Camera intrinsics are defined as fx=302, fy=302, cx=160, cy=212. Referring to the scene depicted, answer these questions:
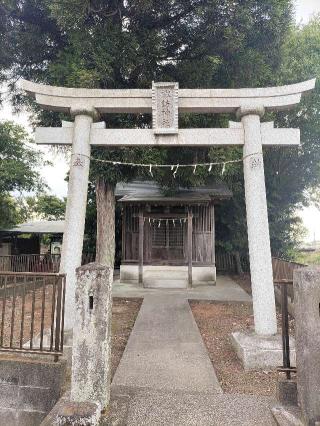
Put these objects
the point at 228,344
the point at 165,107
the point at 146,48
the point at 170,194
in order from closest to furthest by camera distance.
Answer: the point at 228,344, the point at 165,107, the point at 146,48, the point at 170,194

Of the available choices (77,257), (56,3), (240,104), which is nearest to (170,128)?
(240,104)

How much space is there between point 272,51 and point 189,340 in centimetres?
965

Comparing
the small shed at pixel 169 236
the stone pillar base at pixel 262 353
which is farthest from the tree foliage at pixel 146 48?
the stone pillar base at pixel 262 353

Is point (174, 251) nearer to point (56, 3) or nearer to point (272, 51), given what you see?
point (272, 51)

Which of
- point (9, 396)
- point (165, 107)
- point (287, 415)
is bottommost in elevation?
point (9, 396)

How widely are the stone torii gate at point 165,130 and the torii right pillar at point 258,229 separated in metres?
0.02

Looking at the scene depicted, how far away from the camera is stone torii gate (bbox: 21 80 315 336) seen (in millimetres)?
5453

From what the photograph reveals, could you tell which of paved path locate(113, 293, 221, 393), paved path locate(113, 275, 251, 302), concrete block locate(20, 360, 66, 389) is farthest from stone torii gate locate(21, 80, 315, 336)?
paved path locate(113, 275, 251, 302)

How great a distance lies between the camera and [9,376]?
12.7 feet

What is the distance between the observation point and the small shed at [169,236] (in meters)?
12.2

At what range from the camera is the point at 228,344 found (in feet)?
18.1

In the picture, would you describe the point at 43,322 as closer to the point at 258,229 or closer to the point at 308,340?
the point at 308,340

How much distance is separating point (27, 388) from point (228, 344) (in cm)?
339

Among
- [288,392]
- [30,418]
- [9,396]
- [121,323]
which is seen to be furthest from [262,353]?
[9,396]
